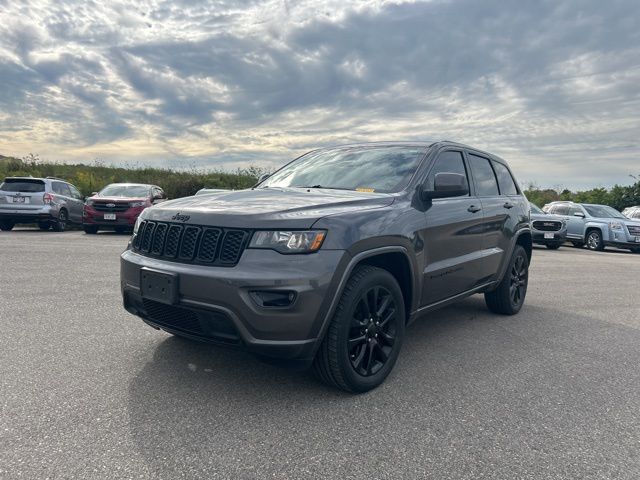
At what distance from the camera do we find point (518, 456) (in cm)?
248

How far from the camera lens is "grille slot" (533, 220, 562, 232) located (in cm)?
1569

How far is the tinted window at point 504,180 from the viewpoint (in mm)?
5518

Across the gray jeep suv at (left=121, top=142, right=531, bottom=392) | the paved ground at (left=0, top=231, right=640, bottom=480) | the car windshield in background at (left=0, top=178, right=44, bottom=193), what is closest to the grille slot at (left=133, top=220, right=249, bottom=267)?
the gray jeep suv at (left=121, top=142, right=531, bottom=392)

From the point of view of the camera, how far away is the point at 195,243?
299 centimetres

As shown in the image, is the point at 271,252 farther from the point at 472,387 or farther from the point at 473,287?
the point at 473,287

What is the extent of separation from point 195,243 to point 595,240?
17.2 m

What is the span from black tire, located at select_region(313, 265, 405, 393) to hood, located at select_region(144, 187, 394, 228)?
18.3 inches

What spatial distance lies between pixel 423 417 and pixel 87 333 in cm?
298

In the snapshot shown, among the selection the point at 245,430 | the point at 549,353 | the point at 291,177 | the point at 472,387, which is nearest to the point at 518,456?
the point at 472,387

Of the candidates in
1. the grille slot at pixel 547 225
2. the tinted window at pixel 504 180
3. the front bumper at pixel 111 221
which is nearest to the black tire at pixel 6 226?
the front bumper at pixel 111 221

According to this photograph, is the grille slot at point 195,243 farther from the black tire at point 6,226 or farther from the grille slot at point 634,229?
the grille slot at point 634,229

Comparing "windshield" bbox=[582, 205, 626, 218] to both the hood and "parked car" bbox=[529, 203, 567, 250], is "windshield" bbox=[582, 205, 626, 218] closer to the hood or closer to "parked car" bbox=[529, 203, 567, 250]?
"parked car" bbox=[529, 203, 567, 250]

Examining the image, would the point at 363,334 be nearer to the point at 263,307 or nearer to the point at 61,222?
the point at 263,307

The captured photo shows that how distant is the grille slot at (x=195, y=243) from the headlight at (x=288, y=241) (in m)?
0.09
